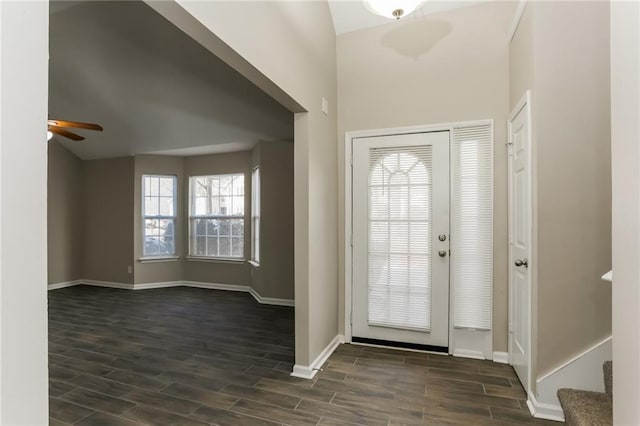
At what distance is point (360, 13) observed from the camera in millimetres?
3186

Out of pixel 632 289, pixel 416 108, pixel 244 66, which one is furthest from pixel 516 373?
pixel 244 66

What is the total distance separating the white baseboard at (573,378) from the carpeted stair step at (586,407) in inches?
4.0

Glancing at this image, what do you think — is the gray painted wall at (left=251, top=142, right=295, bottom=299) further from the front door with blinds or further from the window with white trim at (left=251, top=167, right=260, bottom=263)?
the front door with blinds

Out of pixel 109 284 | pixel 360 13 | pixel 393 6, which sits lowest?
pixel 109 284

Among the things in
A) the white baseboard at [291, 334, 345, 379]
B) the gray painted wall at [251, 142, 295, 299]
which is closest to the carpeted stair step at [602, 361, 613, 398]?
the white baseboard at [291, 334, 345, 379]

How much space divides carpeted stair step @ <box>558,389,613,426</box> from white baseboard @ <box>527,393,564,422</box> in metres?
0.18

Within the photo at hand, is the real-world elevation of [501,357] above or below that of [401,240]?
below

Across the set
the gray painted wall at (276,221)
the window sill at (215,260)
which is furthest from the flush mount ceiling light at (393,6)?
the window sill at (215,260)

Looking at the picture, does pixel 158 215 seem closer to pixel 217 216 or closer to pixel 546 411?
pixel 217 216

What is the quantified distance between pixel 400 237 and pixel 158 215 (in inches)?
191

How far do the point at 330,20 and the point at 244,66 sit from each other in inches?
71.3

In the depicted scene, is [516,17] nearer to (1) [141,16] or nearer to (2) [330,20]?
(2) [330,20]

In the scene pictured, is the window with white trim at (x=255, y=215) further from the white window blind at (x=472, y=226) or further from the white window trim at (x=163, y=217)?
the white window blind at (x=472, y=226)

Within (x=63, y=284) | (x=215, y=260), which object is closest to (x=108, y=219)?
(x=63, y=284)
